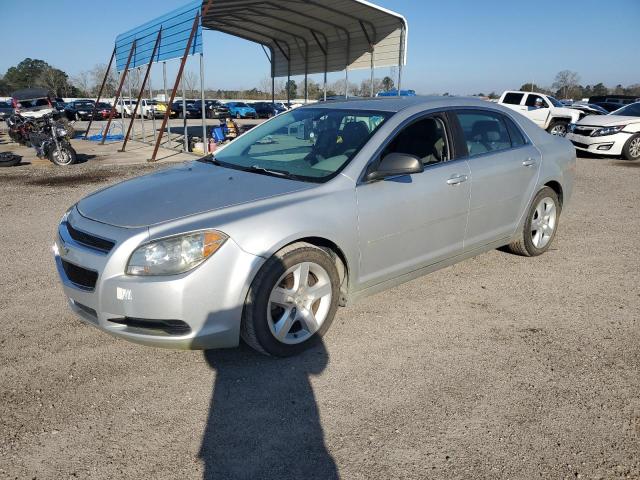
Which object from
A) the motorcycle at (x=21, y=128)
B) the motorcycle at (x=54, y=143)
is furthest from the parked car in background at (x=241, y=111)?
A: the motorcycle at (x=54, y=143)

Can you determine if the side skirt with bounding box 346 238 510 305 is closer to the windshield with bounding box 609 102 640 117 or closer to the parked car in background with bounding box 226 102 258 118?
the windshield with bounding box 609 102 640 117

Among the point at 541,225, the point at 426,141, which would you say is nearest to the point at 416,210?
the point at 426,141

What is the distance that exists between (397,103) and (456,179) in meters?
0.80

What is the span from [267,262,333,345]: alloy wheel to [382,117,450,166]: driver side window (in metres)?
1.21

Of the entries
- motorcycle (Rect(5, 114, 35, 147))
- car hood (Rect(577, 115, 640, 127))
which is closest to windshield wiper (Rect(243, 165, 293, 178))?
car hood (Rect(577, 115, 640, 127))

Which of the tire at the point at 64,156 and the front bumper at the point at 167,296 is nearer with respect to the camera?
the front bumper at the point at 167,296

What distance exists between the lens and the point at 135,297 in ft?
8.98

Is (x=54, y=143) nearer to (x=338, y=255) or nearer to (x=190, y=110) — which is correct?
(x=338, y=255)

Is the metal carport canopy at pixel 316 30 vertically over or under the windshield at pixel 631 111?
over

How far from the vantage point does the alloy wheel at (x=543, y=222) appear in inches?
199

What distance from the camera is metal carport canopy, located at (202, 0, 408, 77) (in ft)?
45.4

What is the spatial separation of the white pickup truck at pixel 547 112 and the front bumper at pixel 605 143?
4203 millimetres

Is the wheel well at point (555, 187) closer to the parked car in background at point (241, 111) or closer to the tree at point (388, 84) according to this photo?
the tree at point (388, 84)

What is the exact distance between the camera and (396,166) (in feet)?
11.1
